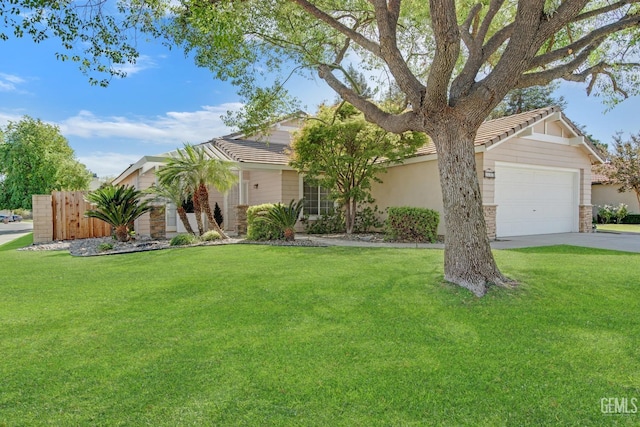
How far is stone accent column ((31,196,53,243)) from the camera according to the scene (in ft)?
45.0


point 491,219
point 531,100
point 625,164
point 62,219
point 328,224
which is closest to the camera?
point 491,219

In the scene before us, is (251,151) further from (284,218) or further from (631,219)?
(631,219)

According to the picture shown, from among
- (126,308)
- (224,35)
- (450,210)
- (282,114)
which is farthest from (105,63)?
(450,210)

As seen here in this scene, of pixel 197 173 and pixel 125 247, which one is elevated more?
pixel 197 173

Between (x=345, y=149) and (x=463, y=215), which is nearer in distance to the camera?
(x=463, y=215)

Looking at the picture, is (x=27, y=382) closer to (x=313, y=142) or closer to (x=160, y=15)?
(x=160, y=15)

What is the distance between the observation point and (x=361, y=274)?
22.2 feet

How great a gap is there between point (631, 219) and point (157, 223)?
26209 millimetres

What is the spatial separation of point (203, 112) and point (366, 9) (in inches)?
450

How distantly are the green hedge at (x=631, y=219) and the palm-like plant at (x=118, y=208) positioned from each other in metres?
26.4

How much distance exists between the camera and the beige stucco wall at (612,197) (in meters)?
24.7

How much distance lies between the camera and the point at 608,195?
85.8 ft

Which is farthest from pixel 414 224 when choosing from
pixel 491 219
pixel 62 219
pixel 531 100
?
pixel 531 100

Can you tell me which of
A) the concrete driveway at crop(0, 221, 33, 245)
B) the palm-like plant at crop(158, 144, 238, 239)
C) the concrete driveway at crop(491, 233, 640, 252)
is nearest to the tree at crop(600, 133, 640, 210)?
the concrete driveway at crop(491, 233, 640, 252)
